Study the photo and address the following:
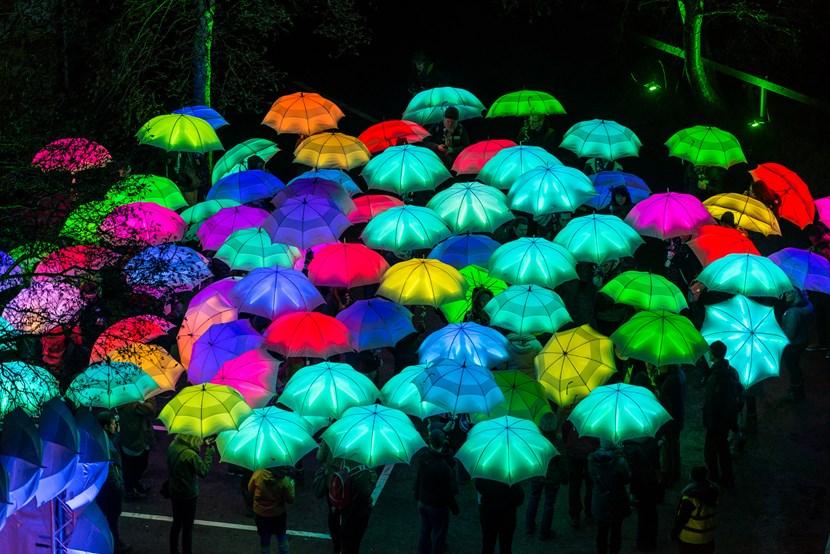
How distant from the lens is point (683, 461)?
17.3 metres

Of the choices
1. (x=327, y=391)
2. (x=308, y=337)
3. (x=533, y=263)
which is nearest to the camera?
(x=327, y=391)

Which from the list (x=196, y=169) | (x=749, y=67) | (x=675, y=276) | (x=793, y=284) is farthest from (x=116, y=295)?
(x=749, y=67)

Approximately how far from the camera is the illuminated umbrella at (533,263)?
59.8ft

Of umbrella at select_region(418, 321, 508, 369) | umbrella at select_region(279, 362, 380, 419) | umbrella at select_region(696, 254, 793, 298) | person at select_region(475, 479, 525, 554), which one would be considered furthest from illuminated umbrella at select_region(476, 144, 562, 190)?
person at select_region(475, 479, 525, 554)

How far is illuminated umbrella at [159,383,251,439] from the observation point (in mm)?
14875

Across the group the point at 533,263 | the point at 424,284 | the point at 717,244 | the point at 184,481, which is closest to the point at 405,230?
the point at 424,284

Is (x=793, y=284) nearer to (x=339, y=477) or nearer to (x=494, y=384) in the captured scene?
(x=494, y=384)

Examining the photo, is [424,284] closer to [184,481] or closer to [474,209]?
[474,209]

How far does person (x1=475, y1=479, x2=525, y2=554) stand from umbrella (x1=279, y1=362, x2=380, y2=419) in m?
2.19

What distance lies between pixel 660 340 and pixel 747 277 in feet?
7.28

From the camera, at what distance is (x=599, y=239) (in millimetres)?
18797

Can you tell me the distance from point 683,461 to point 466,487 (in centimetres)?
309

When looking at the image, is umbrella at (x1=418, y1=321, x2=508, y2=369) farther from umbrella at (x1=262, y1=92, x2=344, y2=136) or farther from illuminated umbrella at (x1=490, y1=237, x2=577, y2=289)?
umbrella at (x1=262, y1=92, x2=344, y2=136)

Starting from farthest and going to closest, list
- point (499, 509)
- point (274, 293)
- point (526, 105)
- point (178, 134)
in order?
point (526, 105)
point (178, 134)
point (274, 293)
point (499, 509)
